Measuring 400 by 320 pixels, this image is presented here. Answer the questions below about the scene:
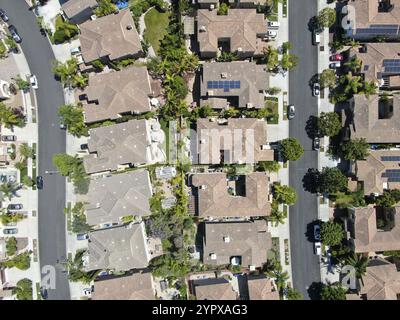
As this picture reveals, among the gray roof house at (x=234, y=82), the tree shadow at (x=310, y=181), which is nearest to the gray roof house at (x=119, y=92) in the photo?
the gray roof house at (x=234, y=82)

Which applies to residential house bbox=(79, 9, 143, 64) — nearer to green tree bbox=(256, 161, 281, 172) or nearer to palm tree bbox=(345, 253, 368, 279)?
green tree bbox=(256, 161, 281, 172)

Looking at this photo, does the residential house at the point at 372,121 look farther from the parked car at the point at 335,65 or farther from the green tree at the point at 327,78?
the parked car at the point at 335,65

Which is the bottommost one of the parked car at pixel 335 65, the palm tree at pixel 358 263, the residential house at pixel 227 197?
the palm tree at pixel 358 263

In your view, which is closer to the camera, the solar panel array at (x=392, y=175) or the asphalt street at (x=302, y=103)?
the solar panel array at (x=392, y=175)

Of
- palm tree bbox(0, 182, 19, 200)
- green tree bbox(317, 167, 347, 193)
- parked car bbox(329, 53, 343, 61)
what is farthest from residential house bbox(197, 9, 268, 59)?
palm tree bbox(0, 182, 19, 200)

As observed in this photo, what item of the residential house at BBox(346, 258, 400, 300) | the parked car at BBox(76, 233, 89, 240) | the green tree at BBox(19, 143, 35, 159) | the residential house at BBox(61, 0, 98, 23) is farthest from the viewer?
the parked car at BBox(76, 233, 89, 240)

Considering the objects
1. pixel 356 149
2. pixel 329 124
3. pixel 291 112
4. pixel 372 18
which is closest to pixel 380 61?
pixel 372 18
